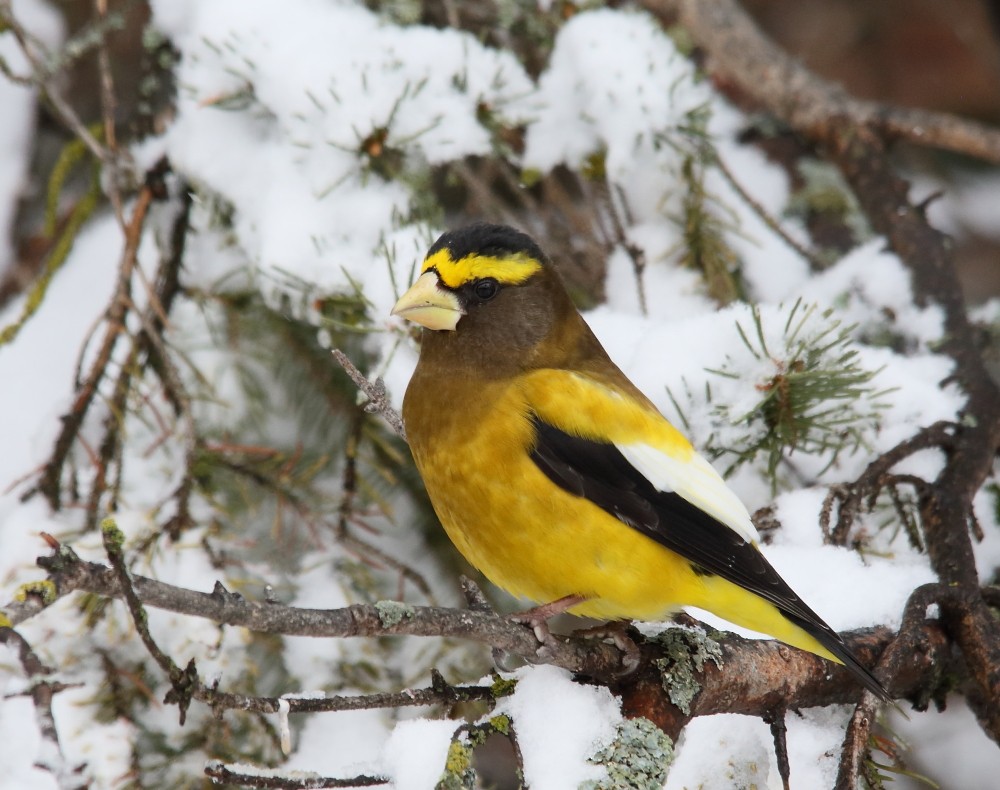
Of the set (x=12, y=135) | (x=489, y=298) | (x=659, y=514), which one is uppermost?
(x=12, y=135)

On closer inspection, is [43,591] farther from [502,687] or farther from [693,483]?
[693,483]

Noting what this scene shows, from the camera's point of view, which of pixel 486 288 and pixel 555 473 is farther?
pixel 486 288

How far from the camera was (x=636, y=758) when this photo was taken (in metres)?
2.13

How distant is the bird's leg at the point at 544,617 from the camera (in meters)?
2.24

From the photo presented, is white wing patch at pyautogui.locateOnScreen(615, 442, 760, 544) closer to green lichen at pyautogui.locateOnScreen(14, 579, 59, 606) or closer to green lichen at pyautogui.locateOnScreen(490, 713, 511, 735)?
green lichen at pyautogui.locateOnScreen(490, 713, 511, 735)

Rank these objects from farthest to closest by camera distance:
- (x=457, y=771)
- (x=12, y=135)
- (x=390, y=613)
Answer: (x=12, y=135) → (x=457, y=771) → (x=390, y=613)

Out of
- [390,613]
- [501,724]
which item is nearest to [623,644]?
[501,724]

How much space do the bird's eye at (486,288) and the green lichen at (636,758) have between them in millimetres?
1230

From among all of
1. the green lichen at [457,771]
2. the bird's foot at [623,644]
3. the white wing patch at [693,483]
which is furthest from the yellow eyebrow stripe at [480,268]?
the green lichen at [457,771]

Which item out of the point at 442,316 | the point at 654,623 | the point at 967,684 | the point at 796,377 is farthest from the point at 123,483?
the point at 967,684

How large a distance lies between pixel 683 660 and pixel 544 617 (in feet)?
1.05

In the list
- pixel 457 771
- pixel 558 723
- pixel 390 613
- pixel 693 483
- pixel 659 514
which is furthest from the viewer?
pixel 693 483

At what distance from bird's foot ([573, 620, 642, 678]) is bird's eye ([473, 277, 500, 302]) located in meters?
0.97

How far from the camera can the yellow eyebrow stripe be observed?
2842 millimetres
